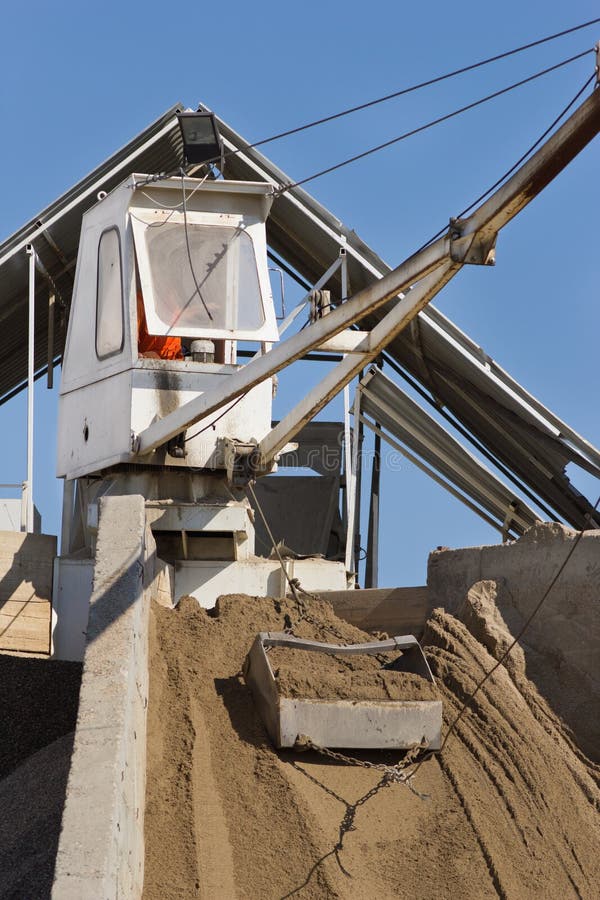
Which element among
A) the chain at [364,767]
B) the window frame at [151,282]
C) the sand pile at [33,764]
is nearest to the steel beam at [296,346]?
the window frame at [151,282]

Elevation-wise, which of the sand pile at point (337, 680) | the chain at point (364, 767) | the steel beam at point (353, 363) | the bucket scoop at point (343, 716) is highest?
the steel beam at point (353, 363)

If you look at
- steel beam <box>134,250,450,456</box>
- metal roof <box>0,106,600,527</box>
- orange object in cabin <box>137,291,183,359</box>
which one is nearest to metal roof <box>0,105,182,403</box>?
metal roof <box>0,106,600,527</box>

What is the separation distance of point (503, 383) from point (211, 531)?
4690 mm

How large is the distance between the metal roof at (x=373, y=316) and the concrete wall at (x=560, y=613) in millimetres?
5478

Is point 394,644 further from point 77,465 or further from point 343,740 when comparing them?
point 77,465

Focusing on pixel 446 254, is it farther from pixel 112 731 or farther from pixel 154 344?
pixel 154 344

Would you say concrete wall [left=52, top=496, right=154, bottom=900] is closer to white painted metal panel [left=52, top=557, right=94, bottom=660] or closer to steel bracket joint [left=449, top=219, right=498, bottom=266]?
Answer: steel bracket joint [left=449, top=219, right=498, bottom=266]

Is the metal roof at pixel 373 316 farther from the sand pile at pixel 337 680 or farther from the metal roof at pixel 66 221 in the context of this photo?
the sand pile at pixel 337 680

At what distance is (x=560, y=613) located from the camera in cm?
948

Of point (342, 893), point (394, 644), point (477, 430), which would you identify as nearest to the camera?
point (342, 893)

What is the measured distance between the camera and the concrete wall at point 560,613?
9.18 meters

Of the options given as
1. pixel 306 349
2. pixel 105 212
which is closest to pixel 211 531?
pixel 306 349

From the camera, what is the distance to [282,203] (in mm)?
16234

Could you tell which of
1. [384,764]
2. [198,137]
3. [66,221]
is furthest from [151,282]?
[384,764]
